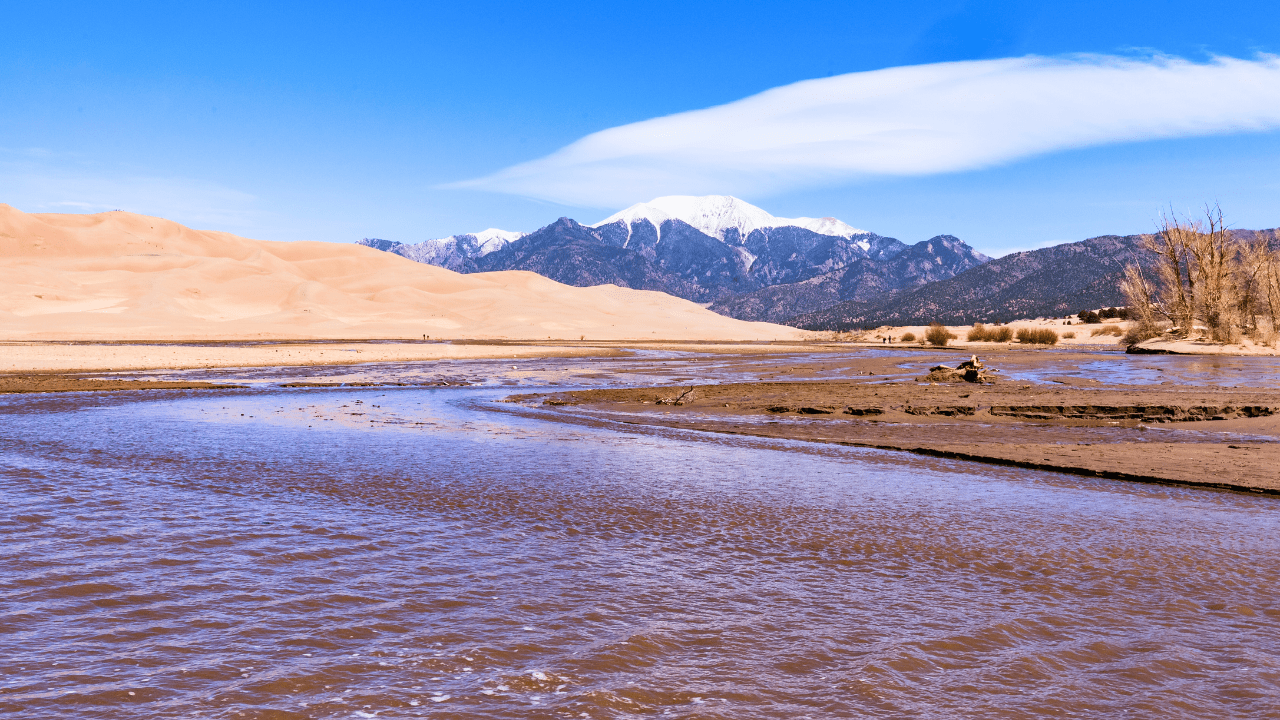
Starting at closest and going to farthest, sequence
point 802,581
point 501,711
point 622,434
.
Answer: point 501,711
point 802,581
point 622,434

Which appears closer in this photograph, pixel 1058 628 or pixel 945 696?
pixel 945 696

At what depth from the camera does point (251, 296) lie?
4286 inches

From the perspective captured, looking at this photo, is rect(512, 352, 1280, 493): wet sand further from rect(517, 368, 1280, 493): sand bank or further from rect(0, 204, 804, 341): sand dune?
rect(0, 204, 804, 341): sand dune

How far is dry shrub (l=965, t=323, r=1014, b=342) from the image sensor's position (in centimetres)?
9050

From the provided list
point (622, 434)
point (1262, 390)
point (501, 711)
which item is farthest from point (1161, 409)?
point (501, 711)

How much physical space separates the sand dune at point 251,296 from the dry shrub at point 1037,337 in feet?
108

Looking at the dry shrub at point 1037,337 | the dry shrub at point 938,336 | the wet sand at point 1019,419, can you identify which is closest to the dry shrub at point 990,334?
the dry shrub at point 1037,337

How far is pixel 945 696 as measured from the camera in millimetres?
4699

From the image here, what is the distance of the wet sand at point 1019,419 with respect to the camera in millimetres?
13237

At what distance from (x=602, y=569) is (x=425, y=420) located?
528 inches

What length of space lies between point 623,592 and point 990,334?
93935mm

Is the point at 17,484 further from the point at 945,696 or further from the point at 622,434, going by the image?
the point at 945,696

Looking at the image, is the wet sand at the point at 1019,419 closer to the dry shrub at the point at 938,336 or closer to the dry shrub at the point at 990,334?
the dry shrub at the point at 938,336

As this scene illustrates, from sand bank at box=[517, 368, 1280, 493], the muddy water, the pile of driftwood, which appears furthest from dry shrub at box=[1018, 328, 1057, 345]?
the muddy water
